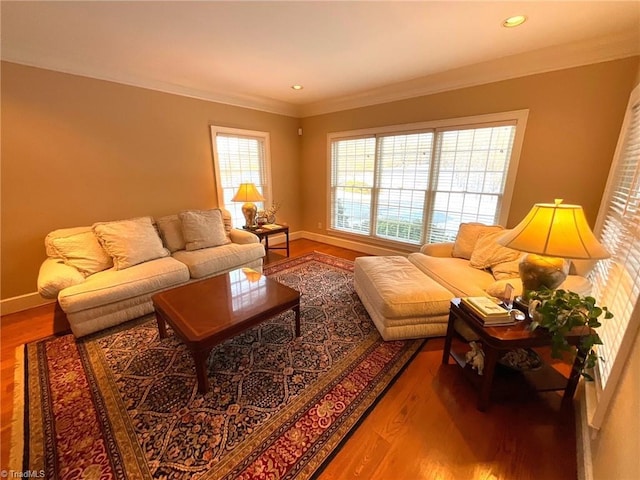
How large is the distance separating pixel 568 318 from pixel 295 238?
440 cm

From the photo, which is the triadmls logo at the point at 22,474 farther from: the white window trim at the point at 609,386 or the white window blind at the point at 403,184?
the white window blind at the point at 403,184

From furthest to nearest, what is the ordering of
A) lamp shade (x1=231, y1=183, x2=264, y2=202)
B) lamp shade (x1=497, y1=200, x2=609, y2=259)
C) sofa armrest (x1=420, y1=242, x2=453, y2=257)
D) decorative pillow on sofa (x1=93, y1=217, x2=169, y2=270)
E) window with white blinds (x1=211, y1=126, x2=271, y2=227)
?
1. window with white blinds (x1=211, y1=126, x2=271, y2=227)
2. lamp shade (x1=231, y1=183, x2=264, y2=202)
3. sofa armrest (x1=420, y1=242, x2=453, y2=257)
4. decorative pillow on sofa (x1=93, y1=217, x2=169, y2=270)
5. lamp shade (x1=497, y1=200, x2=609, y2=259)

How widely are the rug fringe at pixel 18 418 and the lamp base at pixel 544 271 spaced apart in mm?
2845

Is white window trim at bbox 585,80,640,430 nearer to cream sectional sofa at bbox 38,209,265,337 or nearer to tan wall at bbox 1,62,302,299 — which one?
cream sectional sofa at bbox 38,209,265,337

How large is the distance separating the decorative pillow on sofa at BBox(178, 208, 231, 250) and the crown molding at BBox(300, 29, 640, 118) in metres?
2.74

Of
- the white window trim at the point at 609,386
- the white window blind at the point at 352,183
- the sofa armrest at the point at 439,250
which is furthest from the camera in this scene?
the white window blind at the point at 352,183

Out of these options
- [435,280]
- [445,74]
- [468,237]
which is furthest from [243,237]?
[445,74]

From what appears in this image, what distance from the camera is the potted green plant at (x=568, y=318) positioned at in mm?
1285

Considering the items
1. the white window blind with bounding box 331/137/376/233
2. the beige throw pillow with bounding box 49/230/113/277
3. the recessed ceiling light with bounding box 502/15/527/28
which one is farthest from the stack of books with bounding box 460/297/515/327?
the beige throw pillow with bounding box 49/230/113/277

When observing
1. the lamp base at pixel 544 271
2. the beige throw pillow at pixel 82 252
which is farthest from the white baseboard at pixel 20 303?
the lamp base at pixel 544 271

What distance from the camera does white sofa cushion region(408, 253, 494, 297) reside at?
2184mm

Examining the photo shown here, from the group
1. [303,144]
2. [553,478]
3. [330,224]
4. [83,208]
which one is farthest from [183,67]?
[553,478]

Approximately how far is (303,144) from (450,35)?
10.1 feet

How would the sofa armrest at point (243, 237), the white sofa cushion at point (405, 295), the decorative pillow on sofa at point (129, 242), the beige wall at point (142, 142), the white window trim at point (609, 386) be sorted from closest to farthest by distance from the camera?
the white window trim at point (609, 386), the white sofa cushion at point (405, 295), the beige wall at point (142, 142), the decorative pillow on sofa at point (129, 242), the sofa armrest at point (243, 237)
